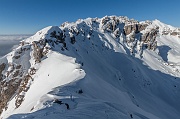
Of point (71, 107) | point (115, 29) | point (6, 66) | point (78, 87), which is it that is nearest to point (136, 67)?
point (115, 29)

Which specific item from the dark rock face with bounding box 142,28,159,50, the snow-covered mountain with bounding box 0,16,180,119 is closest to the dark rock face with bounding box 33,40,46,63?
the snow-covered mountain with bounding box 0,16,180,119

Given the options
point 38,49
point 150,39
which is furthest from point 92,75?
point 150,39

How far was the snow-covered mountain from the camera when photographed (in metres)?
23.0

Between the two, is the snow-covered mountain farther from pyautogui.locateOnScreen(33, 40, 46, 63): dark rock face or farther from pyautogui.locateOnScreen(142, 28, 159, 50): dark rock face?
pyautogui.locateOnScreen(33, 40, 46, 63): dark rock face

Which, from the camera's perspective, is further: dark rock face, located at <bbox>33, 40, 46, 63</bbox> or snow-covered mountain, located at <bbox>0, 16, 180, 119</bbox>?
dark rock face, located at <bbox>33, 40, 46, 63</bbox>

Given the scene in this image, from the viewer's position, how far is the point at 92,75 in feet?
164

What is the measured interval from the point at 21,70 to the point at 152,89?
68872 millimetres

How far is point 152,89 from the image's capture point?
113 meters

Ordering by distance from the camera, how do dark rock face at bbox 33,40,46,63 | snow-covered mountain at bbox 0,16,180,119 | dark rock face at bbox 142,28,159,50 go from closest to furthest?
snow-covered mountain at bbox 0,16,180,119 < dark rock face at bbox 33,40,46,63 < dark rock face at bbox 142,28,159,50

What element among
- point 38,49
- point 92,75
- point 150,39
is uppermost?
point 38,49

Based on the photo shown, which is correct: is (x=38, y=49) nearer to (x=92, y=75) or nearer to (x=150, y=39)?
(x=92, y=75)

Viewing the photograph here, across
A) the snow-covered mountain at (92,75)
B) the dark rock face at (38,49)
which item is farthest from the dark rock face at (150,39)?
the dark rock face at (38,49)

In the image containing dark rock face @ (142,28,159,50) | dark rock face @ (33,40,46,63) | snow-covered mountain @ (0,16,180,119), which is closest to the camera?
snow-covered mountain @ (0,16,180,119)

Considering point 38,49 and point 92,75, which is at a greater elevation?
point 38,49
